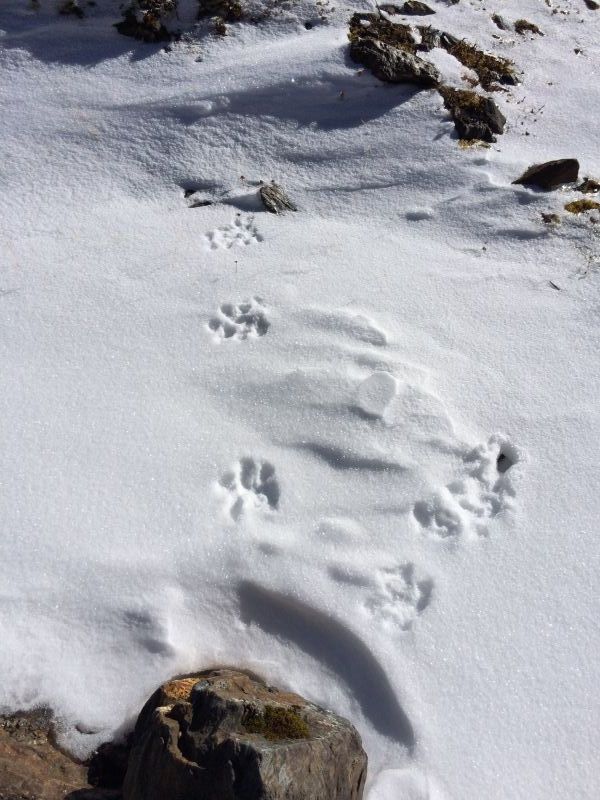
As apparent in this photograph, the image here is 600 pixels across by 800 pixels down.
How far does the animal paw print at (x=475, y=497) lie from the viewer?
3.66 meters

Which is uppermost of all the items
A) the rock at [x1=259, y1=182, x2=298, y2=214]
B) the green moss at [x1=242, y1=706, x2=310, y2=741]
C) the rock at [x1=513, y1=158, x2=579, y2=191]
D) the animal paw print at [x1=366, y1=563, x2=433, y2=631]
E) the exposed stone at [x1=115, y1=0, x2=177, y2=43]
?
the exposed stone at [x1=115, y1=0, x2=177, y2=43]

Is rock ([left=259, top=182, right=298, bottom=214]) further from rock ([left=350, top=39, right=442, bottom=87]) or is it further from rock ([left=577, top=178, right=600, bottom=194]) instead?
rock ([left=577, top=178, right=600, bottom=194])

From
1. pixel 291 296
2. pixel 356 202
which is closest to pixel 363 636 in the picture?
pixel 291 296

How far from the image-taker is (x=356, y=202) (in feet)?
17.6

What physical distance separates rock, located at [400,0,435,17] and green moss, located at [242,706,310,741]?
24.0ft

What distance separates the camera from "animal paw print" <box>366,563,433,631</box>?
11.0 feet

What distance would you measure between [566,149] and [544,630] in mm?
4963

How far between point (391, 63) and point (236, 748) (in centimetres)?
619

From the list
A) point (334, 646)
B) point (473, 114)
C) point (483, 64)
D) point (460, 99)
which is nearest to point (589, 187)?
point (473, 114)

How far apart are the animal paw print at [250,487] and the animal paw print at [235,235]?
208 centimetres

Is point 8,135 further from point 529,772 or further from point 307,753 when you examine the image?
point 529,772

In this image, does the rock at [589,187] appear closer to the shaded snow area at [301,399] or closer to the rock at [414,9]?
the shaded snow area at [301,399]

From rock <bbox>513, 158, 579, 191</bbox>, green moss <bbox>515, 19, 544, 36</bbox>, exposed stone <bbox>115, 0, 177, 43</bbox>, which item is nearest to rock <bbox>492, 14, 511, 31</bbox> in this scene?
green moss <bbox>515, 19, 544, 36</bbox>

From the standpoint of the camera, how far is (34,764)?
2.74 metres
